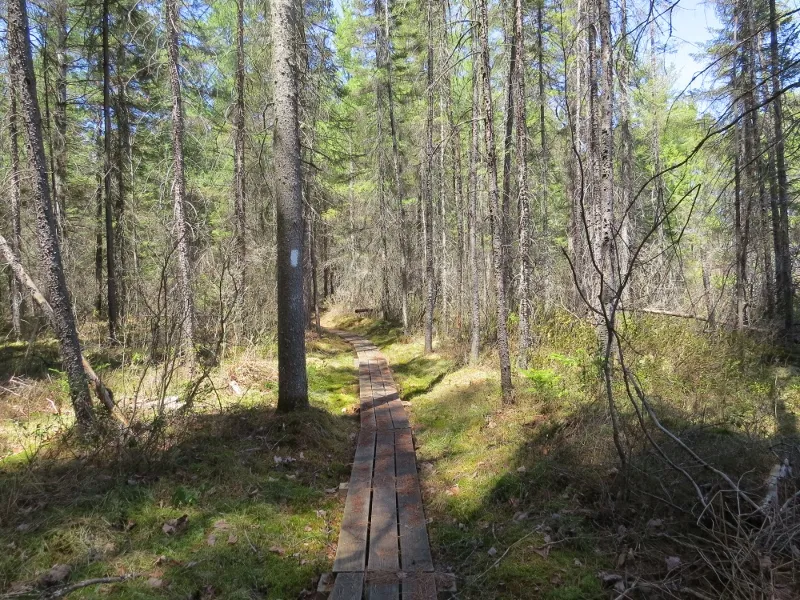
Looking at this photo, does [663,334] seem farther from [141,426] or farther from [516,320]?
[141,426]

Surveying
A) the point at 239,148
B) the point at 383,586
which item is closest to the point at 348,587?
the point at 383,586

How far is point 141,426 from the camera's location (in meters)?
5.36

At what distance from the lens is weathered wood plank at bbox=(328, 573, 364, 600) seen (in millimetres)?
3402

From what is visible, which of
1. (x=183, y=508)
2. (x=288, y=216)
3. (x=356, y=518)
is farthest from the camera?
(x=288, y=216)

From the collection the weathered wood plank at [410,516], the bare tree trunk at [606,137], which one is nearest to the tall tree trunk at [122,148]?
the weathered wood plank at [410,516]

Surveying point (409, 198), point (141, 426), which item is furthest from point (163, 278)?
point (409, 198)

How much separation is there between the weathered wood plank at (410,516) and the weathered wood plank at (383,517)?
0.08 metres

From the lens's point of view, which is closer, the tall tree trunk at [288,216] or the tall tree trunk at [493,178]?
the tall tree trunk at [288,216]

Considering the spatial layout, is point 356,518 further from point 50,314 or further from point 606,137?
point 606,137

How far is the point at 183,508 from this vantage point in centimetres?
447

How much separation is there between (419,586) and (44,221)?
6157 millimetres

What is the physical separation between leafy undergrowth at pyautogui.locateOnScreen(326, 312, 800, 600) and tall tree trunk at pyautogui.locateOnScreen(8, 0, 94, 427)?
459cm

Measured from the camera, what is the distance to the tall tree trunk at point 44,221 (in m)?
5.64

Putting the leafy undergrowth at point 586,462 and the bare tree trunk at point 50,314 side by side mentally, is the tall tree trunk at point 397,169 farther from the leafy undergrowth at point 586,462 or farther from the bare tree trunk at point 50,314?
the bare tree trunk at point 50,314
